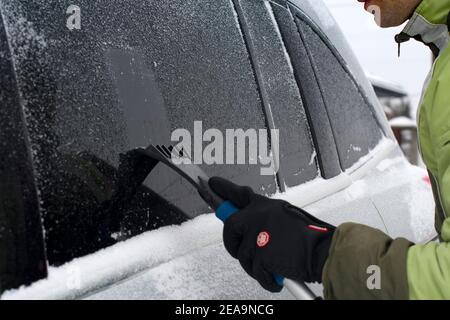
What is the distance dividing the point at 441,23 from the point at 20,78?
943 millimetres

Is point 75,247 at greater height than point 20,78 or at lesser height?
lesser

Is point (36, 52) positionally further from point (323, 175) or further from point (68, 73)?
point (323, 175)

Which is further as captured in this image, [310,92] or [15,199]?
[310,92]

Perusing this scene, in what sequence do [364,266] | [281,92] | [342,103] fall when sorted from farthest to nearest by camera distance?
[342,103]
[281,92]
[364,266]

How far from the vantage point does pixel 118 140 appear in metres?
1.21

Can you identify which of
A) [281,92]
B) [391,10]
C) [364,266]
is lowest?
[364,266]

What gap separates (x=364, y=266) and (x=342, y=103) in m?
1.39

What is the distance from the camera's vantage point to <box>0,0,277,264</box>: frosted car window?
1.06 metres

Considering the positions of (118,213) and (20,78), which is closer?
(20,78)

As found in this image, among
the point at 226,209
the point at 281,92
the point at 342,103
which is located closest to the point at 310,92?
the point at 281,92

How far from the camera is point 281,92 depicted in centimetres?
191

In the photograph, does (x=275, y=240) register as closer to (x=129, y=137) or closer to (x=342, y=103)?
(x=129, y=137)
